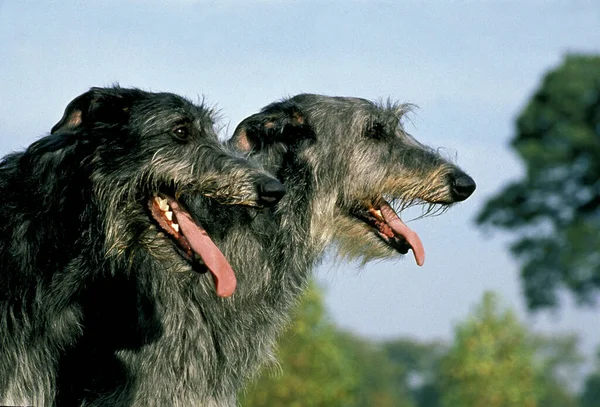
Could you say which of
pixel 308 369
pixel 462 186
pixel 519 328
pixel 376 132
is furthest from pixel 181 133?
pixel 519 328

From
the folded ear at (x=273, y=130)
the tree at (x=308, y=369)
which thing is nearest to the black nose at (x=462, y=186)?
the folded ear at (x=273, y=130)

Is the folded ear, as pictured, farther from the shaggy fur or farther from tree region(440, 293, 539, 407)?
tree region(440, 293, 539, 407)

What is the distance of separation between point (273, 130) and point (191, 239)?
4.90ft

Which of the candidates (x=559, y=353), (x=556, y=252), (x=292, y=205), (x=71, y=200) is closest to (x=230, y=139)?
(x=292, y=205)

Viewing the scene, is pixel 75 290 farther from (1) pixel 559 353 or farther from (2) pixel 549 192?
(1) pixel 559 353

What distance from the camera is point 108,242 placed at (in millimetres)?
5828

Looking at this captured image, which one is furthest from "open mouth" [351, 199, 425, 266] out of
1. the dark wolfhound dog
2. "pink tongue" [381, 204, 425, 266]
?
the dark wolfhound dog

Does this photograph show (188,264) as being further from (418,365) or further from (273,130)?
(418,365)

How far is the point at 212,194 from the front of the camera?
600 centimetres

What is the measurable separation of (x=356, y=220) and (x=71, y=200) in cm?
234

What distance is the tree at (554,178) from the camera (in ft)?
139

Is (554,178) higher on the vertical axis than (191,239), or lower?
higher

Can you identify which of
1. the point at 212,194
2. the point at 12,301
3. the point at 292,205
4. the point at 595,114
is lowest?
the point at 12,301

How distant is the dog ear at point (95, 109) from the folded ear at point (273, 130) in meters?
1.19
